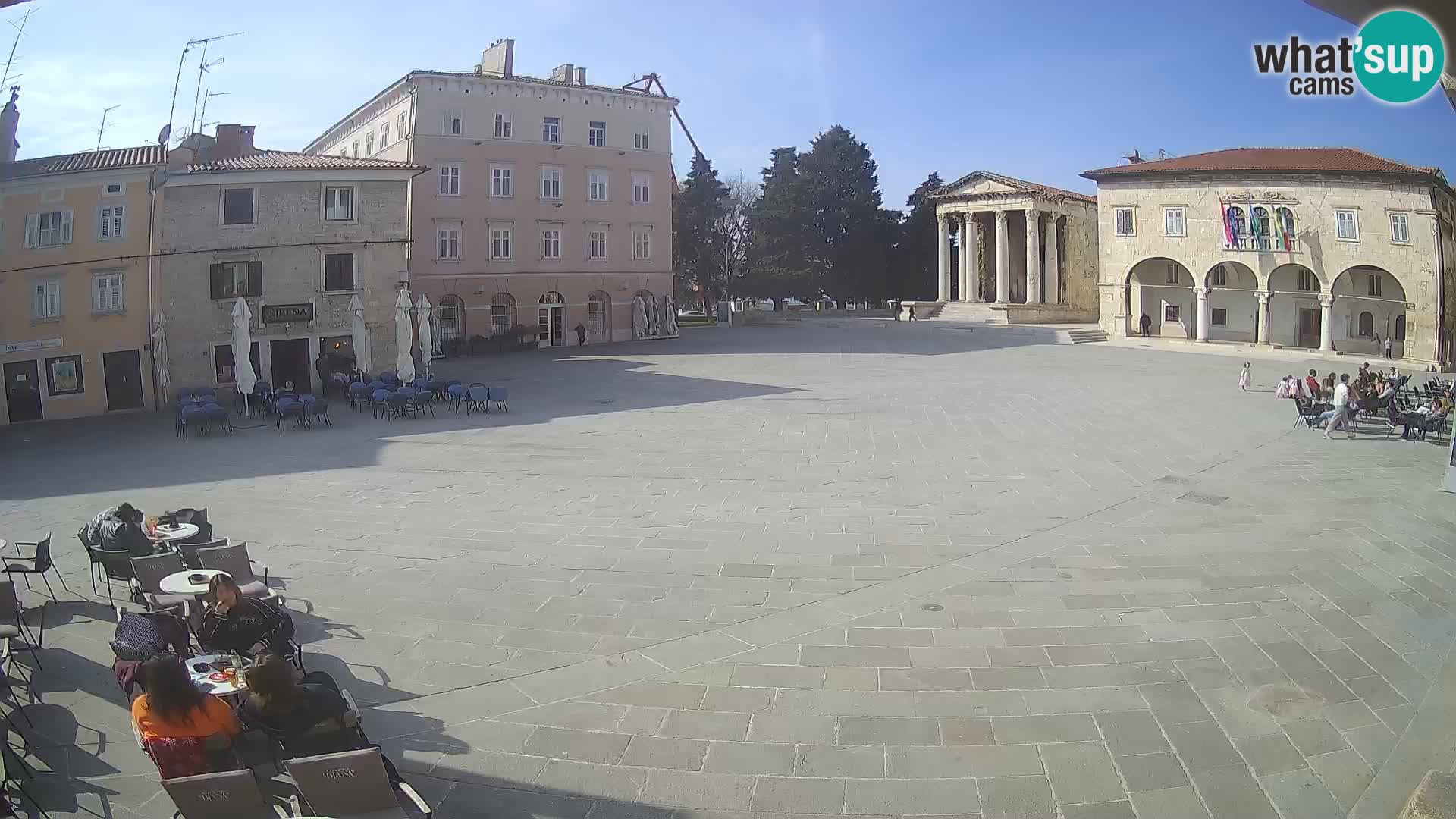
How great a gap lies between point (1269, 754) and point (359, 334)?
24.1 m

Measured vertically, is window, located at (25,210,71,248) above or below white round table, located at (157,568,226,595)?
above

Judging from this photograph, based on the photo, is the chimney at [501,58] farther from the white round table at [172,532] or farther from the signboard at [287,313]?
the white round table at [172,532]

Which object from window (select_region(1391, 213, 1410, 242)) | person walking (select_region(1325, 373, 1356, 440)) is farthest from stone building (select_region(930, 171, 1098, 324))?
person walking (select_region(1325, 373, 1356, 440))

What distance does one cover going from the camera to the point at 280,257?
91.1 feet

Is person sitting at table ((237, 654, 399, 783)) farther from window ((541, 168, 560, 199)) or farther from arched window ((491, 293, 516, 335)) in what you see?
window ((541, 168, 560, 199))

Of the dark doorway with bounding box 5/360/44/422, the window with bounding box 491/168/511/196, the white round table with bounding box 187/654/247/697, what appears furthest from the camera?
the window with bounding box 491/168/511/196

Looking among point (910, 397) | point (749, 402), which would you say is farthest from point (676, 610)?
point (910, 397)

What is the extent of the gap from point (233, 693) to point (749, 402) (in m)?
18.3

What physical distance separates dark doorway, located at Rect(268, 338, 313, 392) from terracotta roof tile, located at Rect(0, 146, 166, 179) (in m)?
5.84

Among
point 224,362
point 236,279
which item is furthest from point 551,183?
point 224,362

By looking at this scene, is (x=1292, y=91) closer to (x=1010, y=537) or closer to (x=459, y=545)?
(x=1010, y=537)

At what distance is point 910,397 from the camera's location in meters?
24.6

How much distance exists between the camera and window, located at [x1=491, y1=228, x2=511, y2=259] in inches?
1722

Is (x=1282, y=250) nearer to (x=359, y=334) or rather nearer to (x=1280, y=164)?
(x=1280, y=164)
